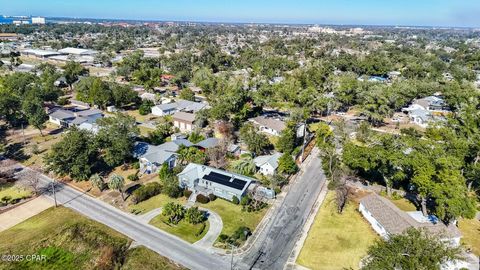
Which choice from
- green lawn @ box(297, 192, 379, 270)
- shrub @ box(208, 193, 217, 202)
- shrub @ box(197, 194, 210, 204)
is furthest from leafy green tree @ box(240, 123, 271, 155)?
green lawn @ box(297, 192, 379, 270)

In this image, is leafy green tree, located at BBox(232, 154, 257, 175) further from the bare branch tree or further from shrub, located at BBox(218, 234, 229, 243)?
the bare branch tree

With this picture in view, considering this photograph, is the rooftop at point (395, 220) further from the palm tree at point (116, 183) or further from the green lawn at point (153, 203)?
the palm tree at point (116, 183)

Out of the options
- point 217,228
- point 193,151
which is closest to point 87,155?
point 193,151

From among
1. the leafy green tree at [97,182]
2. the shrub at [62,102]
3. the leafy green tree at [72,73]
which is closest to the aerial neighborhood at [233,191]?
the leafy green tree at [97,182]

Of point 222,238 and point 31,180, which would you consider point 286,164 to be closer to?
point 222,238

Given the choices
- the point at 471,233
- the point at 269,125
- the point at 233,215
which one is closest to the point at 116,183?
the point at 233,215

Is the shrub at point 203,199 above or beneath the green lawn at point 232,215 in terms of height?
above

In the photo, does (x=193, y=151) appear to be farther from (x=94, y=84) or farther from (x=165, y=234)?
(x=94, y=84)

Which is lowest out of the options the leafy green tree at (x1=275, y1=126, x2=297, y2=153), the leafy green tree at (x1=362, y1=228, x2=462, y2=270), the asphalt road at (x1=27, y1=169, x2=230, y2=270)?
the asphalt road at (x1=27, y1=169, x2=230, y2=270)
